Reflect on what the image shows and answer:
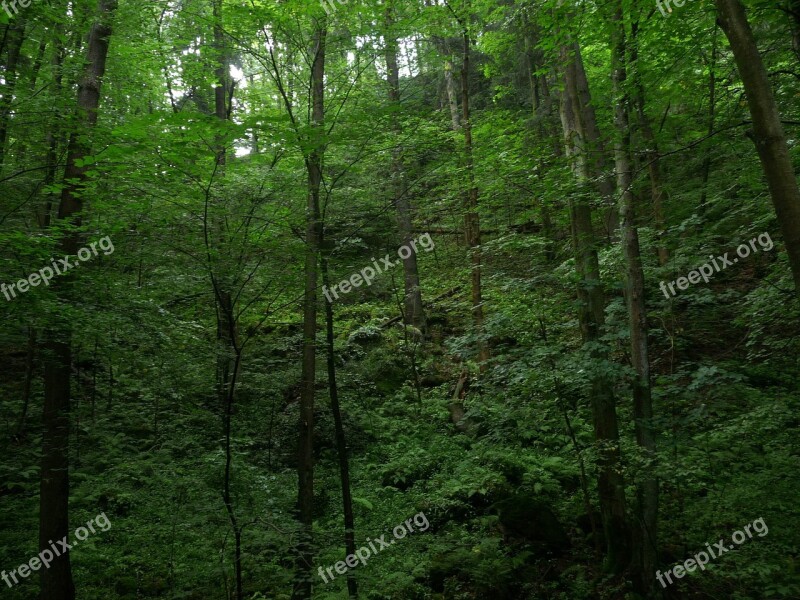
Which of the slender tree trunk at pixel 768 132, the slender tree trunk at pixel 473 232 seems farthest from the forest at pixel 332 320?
the slender tree trunk at pixel 473 232

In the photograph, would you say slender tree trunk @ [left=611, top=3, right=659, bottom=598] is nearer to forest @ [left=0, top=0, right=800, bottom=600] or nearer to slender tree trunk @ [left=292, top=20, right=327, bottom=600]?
forest @ [left=0, top=0, right=800, bottom=600]

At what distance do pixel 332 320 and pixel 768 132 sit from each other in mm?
5689

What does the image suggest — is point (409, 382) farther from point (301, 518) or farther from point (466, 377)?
point (301, 518)

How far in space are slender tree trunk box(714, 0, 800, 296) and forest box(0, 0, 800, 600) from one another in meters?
0.02

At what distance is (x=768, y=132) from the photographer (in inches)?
129

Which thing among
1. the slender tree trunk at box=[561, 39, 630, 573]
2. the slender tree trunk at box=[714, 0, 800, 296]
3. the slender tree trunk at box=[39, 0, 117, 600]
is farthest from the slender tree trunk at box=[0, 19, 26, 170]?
the slender tree trunk at box=[714, 0, 800, 296]

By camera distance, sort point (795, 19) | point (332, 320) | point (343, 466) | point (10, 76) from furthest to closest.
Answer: point (332, 320)
point (343, 466)
point (10, 76)
point (795, 19)

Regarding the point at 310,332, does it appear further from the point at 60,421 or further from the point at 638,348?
the point at 638,348

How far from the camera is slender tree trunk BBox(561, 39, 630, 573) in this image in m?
6.84

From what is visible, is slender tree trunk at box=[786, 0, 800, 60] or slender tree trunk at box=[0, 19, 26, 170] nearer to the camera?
slender tree trunk at box=[786, 0, 800, 60]

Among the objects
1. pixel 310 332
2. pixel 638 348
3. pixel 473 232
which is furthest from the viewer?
pixel 473 232

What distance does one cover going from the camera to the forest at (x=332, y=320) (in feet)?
18.9

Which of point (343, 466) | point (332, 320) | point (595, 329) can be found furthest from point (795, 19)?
point (343, 466)

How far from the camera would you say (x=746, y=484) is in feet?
25.4
